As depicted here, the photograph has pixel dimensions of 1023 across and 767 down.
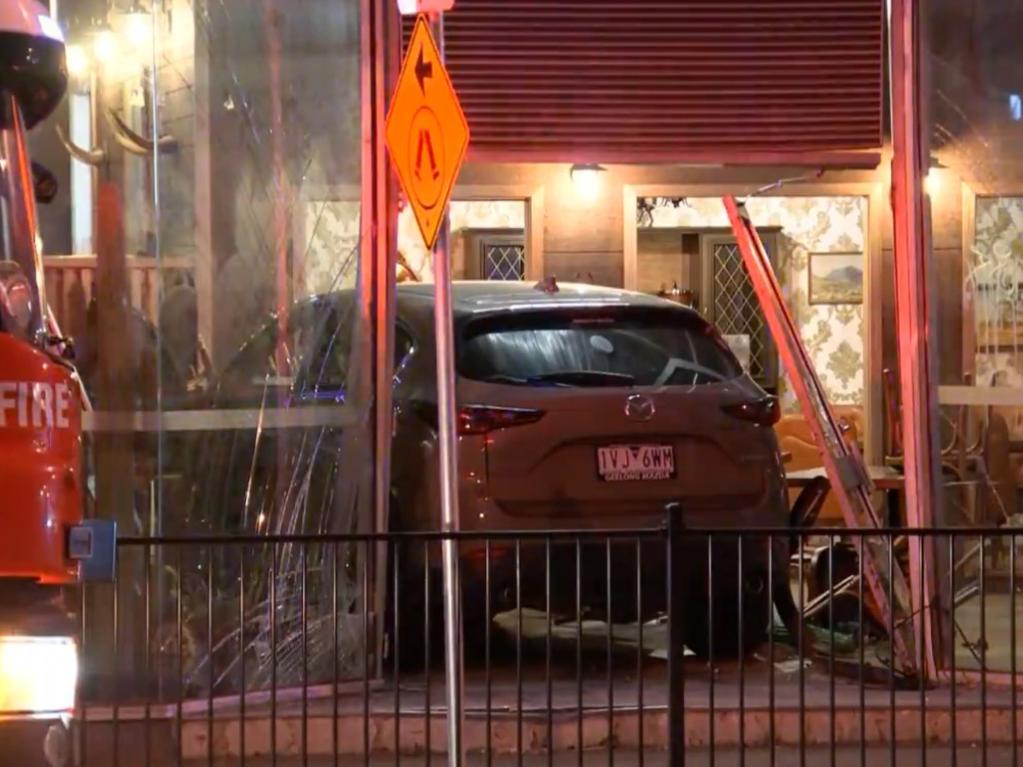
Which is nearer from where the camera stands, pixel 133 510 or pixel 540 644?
pixel 133 510

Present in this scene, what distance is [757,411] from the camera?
870cm

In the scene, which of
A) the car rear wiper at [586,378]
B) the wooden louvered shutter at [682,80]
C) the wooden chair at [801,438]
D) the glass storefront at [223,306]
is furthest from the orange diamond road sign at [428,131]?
the wooden chair at [801,438]

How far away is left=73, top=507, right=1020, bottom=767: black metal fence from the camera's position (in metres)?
6.89

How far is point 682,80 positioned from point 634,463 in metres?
2.00

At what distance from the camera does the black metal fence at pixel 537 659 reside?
6895mm

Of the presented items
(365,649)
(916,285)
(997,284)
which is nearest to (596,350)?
(916,285)

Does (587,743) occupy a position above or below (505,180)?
below

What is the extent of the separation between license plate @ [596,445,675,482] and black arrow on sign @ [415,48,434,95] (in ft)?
8.49

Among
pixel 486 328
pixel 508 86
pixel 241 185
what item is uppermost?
pixel 508 86

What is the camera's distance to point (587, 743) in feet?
25.4

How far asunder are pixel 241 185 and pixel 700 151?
2.39m

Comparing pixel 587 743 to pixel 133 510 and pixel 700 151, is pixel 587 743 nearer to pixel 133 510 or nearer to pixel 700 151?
pixel 133 510

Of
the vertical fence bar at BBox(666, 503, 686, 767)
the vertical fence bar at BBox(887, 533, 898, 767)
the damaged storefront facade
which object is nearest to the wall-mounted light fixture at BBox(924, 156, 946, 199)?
the damaged storefront facade

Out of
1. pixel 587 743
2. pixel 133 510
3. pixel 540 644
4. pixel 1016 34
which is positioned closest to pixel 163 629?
pixel 133 510
